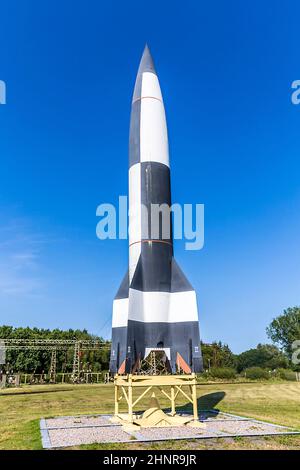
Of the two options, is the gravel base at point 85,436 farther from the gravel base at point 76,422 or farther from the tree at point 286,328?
the tree at point 286,328

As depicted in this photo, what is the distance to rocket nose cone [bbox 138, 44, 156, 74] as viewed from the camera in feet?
60.2

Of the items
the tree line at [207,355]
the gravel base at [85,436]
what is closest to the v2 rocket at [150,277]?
the gravel base at [85,436]

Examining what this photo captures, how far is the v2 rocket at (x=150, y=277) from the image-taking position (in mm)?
14320

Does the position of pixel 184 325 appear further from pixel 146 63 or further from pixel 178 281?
pixel 146 63

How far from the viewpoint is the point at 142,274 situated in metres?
15.3

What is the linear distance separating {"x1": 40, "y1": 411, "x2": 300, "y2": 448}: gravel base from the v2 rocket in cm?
194

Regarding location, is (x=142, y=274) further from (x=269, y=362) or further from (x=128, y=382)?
(x=269, y=362)

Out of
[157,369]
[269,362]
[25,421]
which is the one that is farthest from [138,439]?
[269,362]

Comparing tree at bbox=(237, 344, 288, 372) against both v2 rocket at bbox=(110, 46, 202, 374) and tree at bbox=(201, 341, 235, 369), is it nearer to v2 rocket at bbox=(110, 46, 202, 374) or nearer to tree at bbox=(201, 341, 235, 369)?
tree at bbox=(201, 341, 235, 369)

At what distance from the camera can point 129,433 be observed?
11.6 metres

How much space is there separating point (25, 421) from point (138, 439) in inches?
237

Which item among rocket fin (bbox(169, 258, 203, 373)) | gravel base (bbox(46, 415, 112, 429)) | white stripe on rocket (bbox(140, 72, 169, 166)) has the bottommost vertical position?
gravel base (bbox(46, 415, 112, 429))

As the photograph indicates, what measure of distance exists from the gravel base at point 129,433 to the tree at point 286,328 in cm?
5925

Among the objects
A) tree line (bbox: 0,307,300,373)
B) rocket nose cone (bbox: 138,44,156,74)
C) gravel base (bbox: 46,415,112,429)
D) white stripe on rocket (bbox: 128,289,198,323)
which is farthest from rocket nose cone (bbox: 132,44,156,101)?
tree line (bbox: 0,307,300,373)
